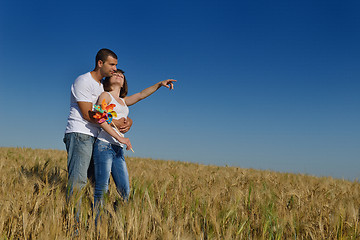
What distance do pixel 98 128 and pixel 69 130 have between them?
298mm

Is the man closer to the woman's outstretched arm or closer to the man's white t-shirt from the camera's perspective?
the man's white t-shirt

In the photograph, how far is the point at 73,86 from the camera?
2861mm

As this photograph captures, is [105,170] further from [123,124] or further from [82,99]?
[82,99]

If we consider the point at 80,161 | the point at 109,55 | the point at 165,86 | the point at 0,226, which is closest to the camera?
the point at 0,226

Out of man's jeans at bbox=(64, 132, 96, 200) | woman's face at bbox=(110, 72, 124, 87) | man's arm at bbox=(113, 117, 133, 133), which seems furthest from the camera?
woman's face at bbox=(110, 72, 124, 87)

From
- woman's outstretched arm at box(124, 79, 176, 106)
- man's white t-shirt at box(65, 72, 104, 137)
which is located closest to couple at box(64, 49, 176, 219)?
man's white t-shirt at box(65, 72, 104, 137)

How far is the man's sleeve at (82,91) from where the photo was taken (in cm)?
278

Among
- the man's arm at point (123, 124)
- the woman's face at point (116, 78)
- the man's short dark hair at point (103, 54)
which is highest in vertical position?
the man's short dark hair at point (103, 54)

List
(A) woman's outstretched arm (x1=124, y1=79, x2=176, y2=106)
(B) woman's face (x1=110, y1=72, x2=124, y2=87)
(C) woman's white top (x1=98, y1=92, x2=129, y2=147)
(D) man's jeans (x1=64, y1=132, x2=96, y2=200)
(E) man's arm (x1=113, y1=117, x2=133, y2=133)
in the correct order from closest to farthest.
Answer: (D) man's jeans (x1=64, y1=132, x2=96, y2=200), (C) woman's white top (x1=98, y1=92, x2=129, y2=147), (E) man's arm (x1=113, y1=117, x2=133, y2=133), (B) woman's face (x1=110, y1=72, x2=124, y2=87), (A) woman's outstretched arm (x1=124, y1=79, x2=176, y2=106)

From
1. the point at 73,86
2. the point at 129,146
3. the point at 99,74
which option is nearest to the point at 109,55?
the point at 99,74

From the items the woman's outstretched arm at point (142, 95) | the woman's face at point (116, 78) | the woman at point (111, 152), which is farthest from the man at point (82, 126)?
the woman's outstretched arm at point (142, 95)

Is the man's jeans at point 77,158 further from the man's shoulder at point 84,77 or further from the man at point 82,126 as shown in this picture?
the man's shoulder at point 84,77

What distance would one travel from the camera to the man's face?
294cm

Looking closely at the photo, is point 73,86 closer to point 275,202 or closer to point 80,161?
point 80,161
